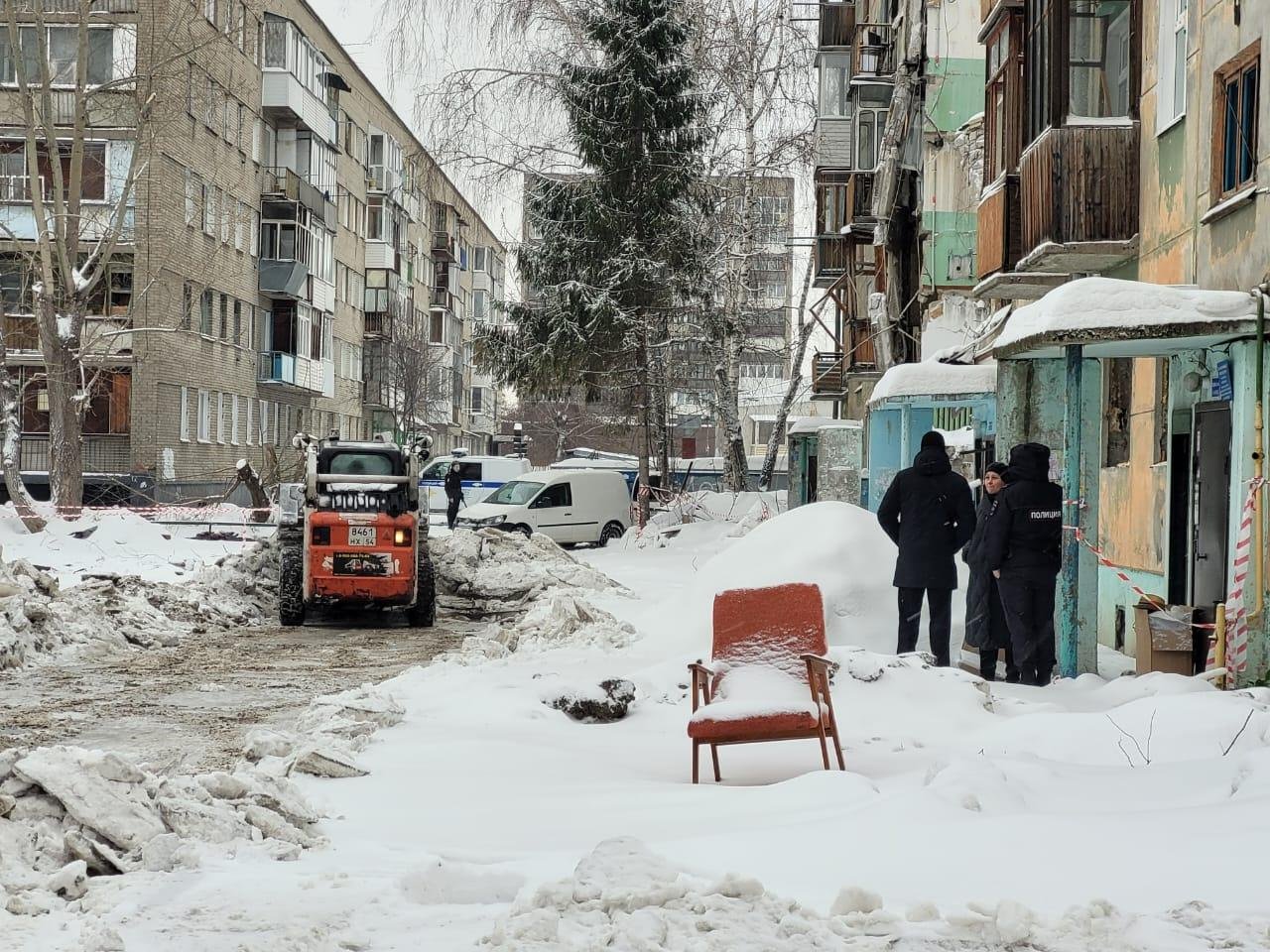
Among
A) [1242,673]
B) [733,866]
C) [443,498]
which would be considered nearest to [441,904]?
[733,866]

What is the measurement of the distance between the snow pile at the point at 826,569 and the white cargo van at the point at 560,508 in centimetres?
1780

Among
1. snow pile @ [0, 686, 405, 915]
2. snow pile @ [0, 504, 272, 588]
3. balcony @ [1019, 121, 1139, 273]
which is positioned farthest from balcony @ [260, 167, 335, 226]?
snow pile @ [0, 686, 405, 915]

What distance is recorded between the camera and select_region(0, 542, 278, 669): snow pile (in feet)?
46.4

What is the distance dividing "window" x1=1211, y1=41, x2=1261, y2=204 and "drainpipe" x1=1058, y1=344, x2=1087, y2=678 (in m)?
2.08

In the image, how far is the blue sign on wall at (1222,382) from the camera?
38.8ft

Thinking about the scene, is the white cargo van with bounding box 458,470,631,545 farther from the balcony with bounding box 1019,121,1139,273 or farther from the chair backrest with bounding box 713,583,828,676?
the chair backrest with bounding box 713,583,828,676

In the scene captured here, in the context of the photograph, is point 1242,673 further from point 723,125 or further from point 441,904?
point 723,125

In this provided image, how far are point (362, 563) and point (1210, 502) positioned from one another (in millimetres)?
8944

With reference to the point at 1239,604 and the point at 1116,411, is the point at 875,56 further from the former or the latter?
the point at 1239,604

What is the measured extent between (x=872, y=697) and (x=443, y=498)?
107 feet

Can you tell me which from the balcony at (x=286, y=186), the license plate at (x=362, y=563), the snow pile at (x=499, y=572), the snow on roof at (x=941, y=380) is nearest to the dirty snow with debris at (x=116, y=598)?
the license plate at (x=362, y=563)

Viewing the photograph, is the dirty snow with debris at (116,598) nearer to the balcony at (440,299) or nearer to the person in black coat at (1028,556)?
the person in black coat at (1028,556)

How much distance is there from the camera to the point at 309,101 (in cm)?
5150

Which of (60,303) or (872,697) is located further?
(60,303)
